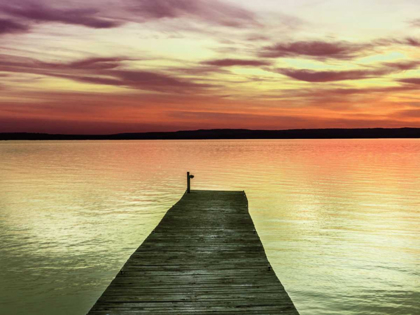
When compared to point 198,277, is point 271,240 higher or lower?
lower

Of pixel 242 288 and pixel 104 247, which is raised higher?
pixel 242 288

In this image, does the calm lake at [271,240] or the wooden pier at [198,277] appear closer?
the wooden pier at [198,277]

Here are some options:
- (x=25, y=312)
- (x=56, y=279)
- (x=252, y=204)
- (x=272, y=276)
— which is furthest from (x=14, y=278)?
(x=252, y=204)

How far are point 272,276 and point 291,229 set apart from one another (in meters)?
10.1

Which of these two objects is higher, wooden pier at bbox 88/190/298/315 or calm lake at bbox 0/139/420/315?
wooden pier at bbox 88/190/298/315

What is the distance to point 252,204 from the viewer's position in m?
26.2

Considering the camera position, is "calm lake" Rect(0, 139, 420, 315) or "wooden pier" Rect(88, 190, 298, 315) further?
"calm lake" Rect(0, 139, 420, 315)

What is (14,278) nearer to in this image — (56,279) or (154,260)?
(56,279)

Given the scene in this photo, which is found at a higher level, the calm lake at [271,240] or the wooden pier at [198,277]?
the wooden pier at [198,277]

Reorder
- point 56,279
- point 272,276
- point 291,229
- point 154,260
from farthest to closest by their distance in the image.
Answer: point 291,229
point 56,279
point 154,260
point 272,276

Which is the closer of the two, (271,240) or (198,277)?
(198,277)

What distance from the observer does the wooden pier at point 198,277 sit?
7500 millimetres

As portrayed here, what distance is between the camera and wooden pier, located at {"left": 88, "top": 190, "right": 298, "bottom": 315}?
7500 millimetres

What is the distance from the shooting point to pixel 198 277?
9.19 metres
